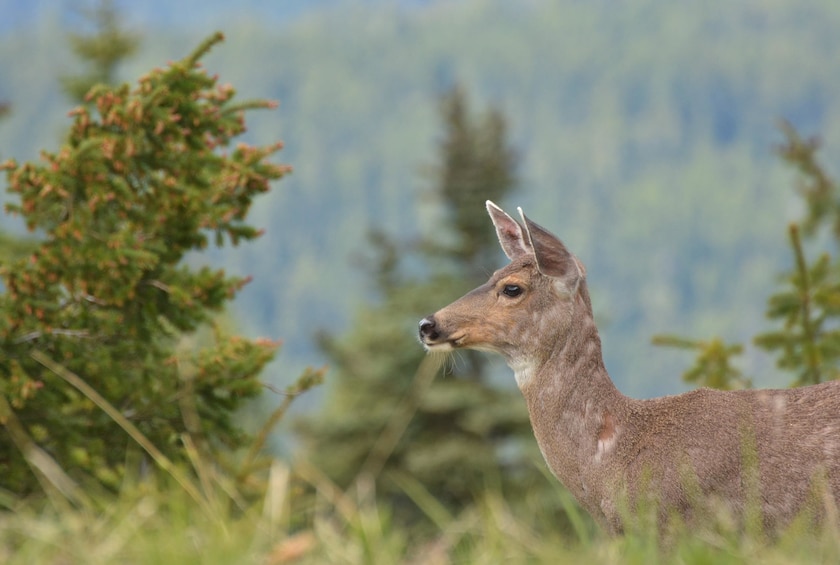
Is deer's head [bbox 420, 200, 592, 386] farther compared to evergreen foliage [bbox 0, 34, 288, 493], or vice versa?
→ evergreen foliage [bbox 0, 34, 288, 493]

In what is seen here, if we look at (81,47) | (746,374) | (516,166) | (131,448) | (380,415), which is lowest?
(131,448)

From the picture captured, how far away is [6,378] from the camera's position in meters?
8.59

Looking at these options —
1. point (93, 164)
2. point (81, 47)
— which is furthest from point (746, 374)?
A: point (81, 47)

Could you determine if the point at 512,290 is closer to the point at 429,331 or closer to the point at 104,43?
the point at 429,331

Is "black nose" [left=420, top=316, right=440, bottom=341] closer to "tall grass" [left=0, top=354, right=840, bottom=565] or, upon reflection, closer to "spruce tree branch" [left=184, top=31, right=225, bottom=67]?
"tall grass" [left=0, top=354, right=840, bottom=565]

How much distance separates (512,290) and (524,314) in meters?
0.18

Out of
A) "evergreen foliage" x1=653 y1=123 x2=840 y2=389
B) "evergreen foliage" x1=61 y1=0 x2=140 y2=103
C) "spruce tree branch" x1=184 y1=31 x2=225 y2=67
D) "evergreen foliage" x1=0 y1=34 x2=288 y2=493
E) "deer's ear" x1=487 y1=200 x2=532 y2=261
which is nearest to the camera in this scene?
"deer's ear" x1=487 y1=200 x2=532 y2=261

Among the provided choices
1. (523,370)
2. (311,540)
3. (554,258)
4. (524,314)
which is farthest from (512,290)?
(311,540)

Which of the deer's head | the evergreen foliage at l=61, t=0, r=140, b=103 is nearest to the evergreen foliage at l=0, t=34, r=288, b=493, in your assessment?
the deer's head

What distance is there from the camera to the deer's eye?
745cm

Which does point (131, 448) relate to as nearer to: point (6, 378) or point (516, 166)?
point (6, 378)

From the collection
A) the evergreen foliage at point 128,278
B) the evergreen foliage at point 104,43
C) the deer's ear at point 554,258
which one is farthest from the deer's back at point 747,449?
the evergreen foliage at point 104,43

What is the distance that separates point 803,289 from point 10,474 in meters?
5.97

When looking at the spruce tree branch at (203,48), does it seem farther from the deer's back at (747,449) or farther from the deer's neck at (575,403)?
the deer's back at (747,449)
